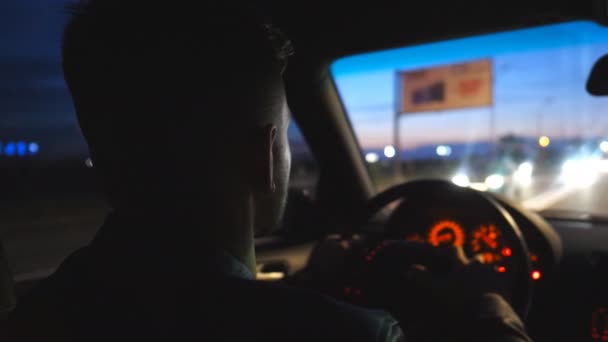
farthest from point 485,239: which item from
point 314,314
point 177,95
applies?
point 177,95

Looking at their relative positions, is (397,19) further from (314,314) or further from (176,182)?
(314,314)

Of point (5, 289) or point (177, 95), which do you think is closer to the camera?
point (177, 95)

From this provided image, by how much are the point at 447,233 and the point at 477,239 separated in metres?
0.22

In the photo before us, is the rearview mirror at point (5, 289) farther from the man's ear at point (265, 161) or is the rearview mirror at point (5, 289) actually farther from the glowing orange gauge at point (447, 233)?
the glowing orange gauge at point (447, 233)

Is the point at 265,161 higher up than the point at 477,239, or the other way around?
the point at 265,161

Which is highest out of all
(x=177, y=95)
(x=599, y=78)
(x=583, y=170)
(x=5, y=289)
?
(x=599, y=78)

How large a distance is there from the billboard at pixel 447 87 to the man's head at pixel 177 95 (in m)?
9.18

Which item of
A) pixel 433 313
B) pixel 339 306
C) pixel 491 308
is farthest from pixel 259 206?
pixel 433 313

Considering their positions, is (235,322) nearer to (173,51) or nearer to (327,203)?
(173,51)

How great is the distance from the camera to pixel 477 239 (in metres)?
3.06

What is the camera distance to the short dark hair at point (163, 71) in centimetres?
116

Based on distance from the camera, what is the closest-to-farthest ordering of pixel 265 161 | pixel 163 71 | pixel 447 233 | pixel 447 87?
1. pixel 163 71
2. pixel 265 161
3. pixel 447 233
4. pixel 447 87

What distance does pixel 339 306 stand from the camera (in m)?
1.08

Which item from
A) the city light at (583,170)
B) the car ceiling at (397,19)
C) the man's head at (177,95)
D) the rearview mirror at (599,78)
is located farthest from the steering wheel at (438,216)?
the city light at (583,170)
